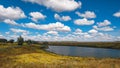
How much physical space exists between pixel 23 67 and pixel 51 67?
2.13 metres

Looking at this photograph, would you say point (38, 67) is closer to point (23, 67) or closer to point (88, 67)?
point (23, 67)

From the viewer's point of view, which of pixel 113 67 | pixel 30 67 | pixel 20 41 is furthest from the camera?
pixel 20 41

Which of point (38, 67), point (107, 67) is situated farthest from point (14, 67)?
point (107, 67)

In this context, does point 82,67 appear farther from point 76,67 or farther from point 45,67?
point 45,67

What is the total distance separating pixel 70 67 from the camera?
42.1 ft

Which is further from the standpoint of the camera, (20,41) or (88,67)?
(20,41)

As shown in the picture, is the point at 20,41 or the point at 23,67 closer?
the point at 23,67

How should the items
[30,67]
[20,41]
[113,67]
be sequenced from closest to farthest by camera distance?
[30,67] < [113,67] < [20,41]

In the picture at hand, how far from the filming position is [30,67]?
12500 mm

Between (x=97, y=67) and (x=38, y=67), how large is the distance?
454cm

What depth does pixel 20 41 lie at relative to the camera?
586 ft

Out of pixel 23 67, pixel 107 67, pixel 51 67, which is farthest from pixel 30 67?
pixel 107 67

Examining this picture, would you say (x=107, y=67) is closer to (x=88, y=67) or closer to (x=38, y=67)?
(x=88, y=67)

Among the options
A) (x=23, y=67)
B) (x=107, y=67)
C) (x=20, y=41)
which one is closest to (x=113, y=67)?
(x=107, y=67)
